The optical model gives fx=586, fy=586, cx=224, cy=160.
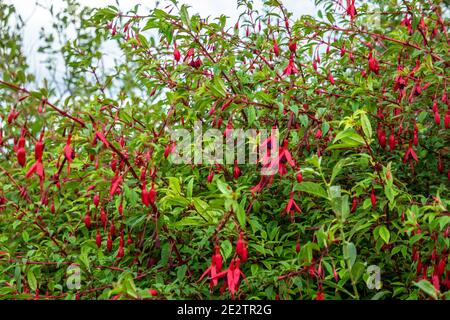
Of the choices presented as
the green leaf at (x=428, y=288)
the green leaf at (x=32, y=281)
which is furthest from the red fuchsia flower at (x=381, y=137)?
the green leaf at (x=32, y=281)

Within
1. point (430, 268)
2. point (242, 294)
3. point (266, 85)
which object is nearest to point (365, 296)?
point (430, 268)

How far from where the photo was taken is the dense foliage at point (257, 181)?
1.59 m

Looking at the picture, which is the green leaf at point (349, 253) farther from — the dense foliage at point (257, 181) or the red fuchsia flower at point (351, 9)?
the red fuchsia flower at point (351, 9)

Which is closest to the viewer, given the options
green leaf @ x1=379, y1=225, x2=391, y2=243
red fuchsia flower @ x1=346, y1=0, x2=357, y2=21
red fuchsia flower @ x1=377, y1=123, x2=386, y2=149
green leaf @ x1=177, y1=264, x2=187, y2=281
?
green leaf @ x1=379, y1=225, x2=391, y2=243

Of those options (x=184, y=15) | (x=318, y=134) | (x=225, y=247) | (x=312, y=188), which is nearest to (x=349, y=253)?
(x=312, y=188)

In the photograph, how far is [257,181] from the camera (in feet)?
6.95

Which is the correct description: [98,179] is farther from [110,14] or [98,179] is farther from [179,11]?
[110,14]

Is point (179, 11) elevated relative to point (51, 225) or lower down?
elevated

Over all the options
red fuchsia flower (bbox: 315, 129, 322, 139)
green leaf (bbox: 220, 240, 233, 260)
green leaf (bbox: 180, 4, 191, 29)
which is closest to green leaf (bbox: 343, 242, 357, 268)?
green leaf (bbox: 220, 240, 233, 260)

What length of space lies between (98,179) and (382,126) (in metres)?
1.02

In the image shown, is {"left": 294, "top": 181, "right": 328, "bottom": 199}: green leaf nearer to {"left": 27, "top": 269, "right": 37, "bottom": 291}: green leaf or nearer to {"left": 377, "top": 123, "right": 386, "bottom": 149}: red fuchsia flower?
{"left": 377, "top": 123, "right": 386, "bottom": 149}: red fuchsia flower

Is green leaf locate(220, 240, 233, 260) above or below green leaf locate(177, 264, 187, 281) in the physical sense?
above

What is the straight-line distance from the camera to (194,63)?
2.15 meters

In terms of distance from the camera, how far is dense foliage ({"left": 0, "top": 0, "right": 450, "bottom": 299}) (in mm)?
1590
